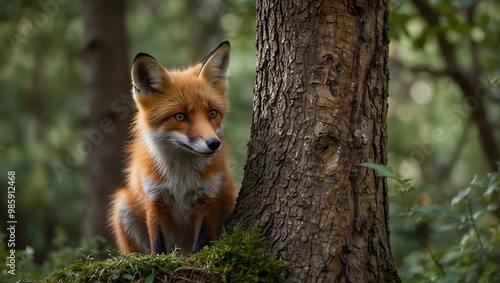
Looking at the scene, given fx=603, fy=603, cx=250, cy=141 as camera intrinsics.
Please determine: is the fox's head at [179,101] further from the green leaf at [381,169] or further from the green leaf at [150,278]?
the green leaf at [381,169]

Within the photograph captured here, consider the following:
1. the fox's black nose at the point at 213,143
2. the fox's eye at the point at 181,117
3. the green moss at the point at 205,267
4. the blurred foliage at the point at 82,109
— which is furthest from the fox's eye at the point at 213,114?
the blurred foliage at the point at 82,109

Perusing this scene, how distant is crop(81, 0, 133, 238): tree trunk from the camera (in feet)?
26.6

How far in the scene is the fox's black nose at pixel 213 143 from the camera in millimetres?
3922

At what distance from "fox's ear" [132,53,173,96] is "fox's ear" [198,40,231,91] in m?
0.32

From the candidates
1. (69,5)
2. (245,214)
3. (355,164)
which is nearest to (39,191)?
(69,5)

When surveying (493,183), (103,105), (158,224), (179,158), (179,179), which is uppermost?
(103,105)

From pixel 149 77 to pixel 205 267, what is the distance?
1.61 metres

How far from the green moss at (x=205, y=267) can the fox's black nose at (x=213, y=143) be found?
0.63 meters

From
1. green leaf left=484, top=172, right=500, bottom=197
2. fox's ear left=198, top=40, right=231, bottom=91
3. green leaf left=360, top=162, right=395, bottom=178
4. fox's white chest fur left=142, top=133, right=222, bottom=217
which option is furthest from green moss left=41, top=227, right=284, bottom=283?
green leaf left=484, top=172, right=500, bottom=197

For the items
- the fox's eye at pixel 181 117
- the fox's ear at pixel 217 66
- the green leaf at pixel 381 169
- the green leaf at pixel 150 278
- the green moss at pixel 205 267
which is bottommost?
the green leaf at pixel 150 278

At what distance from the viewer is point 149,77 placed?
14.5 ft

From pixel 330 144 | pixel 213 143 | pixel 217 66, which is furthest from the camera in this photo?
pixel 217 66

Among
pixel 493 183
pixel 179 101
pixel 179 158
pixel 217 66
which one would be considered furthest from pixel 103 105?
pixel 493 183

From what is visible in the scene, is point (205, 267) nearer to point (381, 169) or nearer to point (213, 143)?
point (213, 143)
